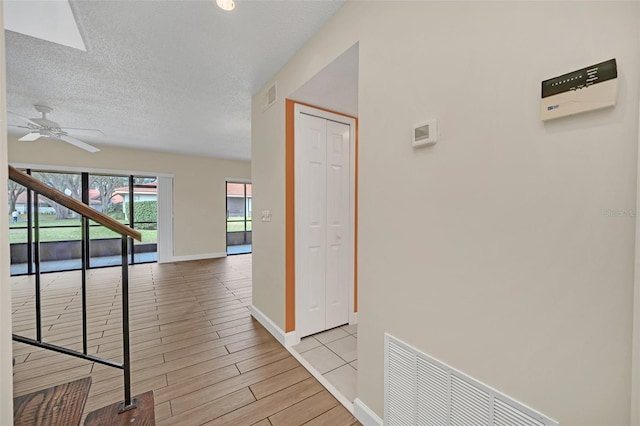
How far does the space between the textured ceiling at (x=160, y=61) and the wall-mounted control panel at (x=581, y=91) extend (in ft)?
Answer: 4.51

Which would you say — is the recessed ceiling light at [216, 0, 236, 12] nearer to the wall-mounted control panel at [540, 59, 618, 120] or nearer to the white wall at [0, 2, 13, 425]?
the white wall at [0, 2, 13, 425]

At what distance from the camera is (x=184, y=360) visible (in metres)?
2.07

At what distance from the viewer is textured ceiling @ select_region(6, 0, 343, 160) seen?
1.62 m

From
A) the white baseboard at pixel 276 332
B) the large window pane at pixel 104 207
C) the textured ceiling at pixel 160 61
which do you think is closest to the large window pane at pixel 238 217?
the large window pane at pixel 104 207

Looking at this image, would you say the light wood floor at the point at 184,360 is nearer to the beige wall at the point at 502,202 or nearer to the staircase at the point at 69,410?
the staircase at the point at 69,410

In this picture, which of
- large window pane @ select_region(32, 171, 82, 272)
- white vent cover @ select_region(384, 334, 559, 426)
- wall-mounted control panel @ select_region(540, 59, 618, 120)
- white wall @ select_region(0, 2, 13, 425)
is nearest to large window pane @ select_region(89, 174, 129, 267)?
large window pane @ select_region(32, 171, 82, 272)

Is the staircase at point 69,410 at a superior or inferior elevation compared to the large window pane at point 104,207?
inferior

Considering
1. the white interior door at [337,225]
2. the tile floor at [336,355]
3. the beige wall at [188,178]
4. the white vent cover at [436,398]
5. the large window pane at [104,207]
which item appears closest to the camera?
the white vent cover at [436,398]

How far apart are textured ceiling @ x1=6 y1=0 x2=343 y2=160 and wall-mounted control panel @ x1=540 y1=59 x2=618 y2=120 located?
1.38 meters

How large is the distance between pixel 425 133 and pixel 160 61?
231 centimetres

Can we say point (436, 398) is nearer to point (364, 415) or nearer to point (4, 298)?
point (364, 415)

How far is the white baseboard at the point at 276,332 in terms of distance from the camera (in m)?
2.26

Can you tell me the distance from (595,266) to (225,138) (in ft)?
15.9

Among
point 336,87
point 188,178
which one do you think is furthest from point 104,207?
point 336,87
